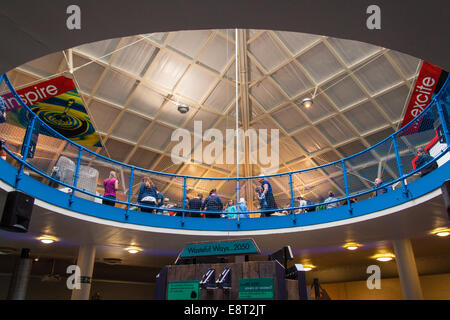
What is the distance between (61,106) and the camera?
14.0m

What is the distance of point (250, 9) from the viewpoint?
370 cm

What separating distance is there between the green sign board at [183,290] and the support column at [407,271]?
27.2ft

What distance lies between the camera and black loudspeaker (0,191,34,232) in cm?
608

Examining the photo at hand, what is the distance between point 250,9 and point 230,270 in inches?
111

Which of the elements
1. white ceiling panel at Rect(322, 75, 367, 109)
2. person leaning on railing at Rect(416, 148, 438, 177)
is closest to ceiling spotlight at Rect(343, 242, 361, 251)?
person leaning on railing at Rect(416, 148, 438, 177)

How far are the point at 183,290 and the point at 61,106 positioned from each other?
491 inches

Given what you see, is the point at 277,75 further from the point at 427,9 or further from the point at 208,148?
the point at 427,9

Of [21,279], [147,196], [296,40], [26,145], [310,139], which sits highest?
[296,40]

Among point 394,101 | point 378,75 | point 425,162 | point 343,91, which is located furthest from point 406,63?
point 425,162

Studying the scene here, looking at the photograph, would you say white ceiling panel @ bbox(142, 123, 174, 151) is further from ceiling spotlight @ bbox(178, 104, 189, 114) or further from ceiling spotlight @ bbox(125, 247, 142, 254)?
ceiling spotlight @ bbox(125, 247, 142, 254)

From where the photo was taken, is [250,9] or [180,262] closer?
[250,9]

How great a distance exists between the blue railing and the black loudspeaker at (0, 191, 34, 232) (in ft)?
4.23

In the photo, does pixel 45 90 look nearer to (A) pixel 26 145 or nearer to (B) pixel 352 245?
(A) pixel 26 145
